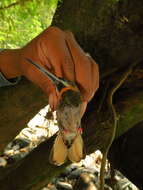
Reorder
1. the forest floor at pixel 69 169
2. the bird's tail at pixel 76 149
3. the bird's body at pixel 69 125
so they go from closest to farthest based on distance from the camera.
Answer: the bird's body at pixel 69 125
the bird's tail at pixel 76 149
the forest floor at pixel 69 169

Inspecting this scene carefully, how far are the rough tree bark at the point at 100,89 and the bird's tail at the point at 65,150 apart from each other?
54cm

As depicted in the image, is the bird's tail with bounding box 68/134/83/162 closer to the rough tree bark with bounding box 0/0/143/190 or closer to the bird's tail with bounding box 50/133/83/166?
the bird's tail with bounding box 50/133/83/166

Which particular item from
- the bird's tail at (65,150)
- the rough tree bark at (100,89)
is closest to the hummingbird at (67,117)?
the bird's tail at (65,150)

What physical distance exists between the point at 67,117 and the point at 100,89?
0.70 metres

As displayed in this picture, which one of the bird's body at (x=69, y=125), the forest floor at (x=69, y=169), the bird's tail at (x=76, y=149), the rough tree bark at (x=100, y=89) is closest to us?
the bird's body at (x=69, y=125)

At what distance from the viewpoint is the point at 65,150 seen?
1.13m

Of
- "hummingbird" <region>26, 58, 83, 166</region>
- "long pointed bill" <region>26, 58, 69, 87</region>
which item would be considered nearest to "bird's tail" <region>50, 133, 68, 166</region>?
"hummingbird" <region>26, 58, 83, 166</region>

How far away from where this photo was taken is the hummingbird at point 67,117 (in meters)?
1.02

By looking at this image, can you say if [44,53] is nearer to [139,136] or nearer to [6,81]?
[6,81]

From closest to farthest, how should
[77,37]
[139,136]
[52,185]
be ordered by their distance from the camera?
[77,37] → [139,136] → [52,185]

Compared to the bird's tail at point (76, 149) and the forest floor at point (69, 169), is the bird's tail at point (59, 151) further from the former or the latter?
the forest floor at point (69, 169)

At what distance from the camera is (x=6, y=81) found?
1530 mm

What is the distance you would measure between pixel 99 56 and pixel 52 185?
2181 millimetres

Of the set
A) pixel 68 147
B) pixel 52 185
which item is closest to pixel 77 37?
pixel 68 147
